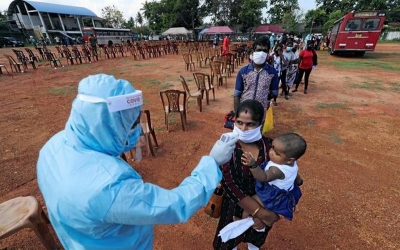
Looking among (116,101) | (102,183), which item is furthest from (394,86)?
(102,183)

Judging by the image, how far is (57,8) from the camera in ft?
131

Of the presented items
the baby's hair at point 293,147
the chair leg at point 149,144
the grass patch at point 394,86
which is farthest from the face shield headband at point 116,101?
the grass patch at point 394,86

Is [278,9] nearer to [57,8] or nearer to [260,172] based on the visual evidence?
[57,8]

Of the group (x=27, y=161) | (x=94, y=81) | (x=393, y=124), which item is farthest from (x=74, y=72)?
(x=393, y=124)

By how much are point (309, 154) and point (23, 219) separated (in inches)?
174

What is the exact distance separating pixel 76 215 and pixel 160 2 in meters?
55.6

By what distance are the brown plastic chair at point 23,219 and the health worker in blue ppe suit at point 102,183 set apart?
139 cm

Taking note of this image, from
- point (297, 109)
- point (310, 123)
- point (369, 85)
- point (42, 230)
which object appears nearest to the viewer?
point (42, 230)

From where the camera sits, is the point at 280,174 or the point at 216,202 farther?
the point at 216,202

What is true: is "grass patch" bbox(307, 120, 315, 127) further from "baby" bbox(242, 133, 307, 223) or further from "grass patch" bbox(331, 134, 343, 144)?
"baby" bbox(242, 133, 307, 223)

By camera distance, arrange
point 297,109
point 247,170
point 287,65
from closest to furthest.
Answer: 1. point 247,170
2. point 297,109
3. point 287,65

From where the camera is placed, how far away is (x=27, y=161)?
4.12m

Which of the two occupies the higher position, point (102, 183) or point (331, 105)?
point (102, 183)

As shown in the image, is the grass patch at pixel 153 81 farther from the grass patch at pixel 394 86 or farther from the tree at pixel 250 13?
the tree at pixel 250 13
